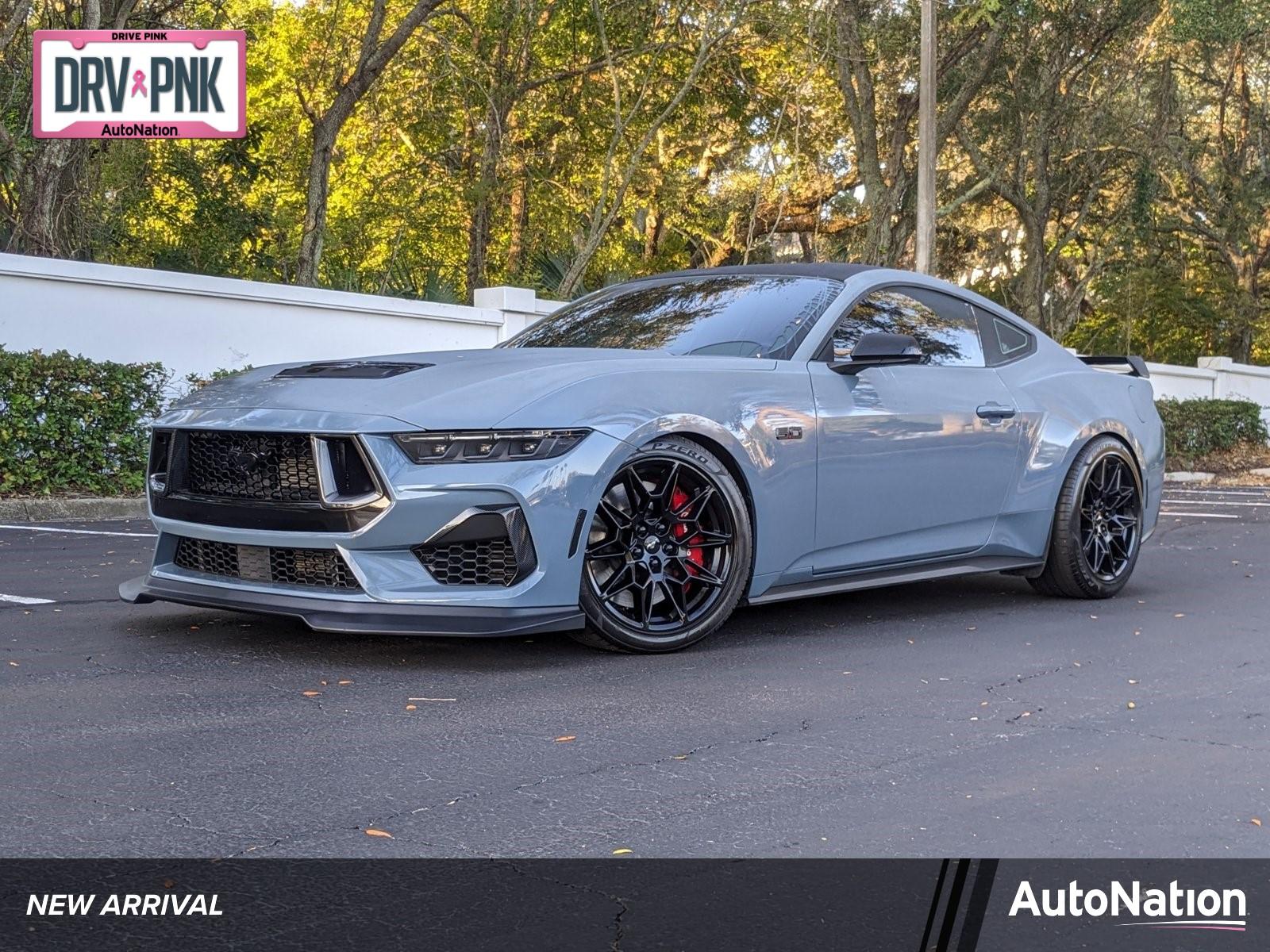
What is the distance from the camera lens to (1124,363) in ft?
27.0

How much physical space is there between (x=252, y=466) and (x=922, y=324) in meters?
3.15

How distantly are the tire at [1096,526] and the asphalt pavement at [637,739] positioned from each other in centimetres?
54

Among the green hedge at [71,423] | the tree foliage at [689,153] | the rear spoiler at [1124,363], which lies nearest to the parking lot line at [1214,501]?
the tree foliage at [689,153]

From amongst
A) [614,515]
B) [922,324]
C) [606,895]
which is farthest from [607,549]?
[606,895]

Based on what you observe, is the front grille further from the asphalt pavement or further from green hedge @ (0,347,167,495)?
green hedge @ (0,347,167,495)

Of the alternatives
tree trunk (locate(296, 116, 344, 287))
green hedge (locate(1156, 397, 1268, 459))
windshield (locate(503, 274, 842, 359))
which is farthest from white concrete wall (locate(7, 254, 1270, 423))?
green hedge (locate(1156, 397, 1268, 459))

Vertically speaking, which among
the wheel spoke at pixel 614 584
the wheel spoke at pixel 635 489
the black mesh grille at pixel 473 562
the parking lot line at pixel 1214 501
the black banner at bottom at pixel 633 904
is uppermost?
the wheel spoke at pixel 635 489

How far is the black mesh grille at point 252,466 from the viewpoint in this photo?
5121 millimetres

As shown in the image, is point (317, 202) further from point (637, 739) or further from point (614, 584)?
point (637, 739)

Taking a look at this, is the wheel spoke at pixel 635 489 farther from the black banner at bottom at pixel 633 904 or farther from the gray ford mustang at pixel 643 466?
the black banner at bottom at pixel 633 904

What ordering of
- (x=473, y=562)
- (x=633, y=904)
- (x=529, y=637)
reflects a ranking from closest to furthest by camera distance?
(x=633, y=904) < (x=473, y=562) < (x=529, y=637)

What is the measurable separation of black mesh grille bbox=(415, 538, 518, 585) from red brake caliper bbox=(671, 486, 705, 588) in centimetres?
75

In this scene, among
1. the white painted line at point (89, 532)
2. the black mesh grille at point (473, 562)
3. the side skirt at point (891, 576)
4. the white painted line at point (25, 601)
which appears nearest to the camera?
the black mesh grille at point (473, 562)

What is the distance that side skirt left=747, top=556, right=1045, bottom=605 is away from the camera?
236 inches
